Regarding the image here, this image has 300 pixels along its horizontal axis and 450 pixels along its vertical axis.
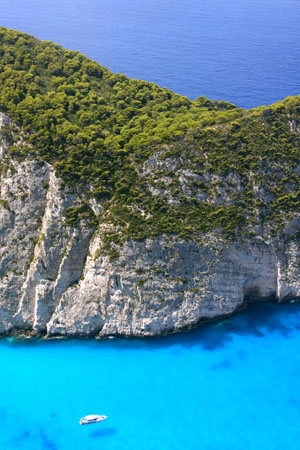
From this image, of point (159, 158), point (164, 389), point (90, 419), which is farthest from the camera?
point (159, 158)

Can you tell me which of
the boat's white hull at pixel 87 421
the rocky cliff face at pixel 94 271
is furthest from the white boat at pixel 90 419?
the rocky cliff face at pixel 94 271

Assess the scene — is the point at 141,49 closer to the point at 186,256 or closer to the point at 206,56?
the point at 206,56

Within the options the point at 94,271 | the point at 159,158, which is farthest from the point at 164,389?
the point at 159,158

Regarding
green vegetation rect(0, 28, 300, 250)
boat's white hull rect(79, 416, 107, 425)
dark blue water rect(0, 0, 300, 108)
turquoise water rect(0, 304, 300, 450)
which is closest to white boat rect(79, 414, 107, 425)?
boat's white hull rect(79, 416, 107, 425)

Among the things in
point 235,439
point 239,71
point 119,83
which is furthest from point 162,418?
point 239,71

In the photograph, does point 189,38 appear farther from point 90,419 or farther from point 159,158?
point 90,419

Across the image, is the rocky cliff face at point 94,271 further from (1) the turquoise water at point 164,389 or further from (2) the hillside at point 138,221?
(1) the turquoise water at point 164,389
